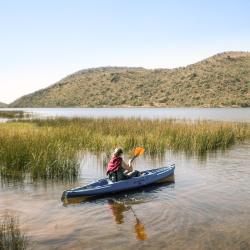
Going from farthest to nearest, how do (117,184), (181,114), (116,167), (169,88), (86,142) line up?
1. (169,88)
2. (181,114)
3. (86,142)
4. (116,167)
5. (117,184)

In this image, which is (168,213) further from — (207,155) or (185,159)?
(207,155)

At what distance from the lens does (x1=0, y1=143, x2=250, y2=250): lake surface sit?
857cm

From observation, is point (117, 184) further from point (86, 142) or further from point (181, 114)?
point (181, 114)

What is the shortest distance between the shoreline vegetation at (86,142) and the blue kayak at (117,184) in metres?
2.28

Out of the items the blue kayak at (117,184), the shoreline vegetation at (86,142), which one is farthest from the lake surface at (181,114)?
the blue kayak at (117,184)

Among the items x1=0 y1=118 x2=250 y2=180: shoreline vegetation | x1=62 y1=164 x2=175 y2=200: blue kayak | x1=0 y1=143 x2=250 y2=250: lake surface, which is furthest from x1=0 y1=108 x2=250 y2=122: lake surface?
x1=0 y1=143 x2=250 y2=250: lake surface

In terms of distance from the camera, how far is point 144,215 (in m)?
10.5

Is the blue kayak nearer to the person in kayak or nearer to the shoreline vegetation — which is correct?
the person in kayak

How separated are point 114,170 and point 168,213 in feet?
9.34

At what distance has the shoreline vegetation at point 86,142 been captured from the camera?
47.7 ft

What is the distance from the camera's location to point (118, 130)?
24.7 meters

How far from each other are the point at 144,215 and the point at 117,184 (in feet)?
7.65

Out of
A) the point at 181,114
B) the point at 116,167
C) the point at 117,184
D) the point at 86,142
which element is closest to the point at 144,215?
the point at 117,184

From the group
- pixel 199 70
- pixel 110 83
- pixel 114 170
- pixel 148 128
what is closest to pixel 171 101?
pixel 199 70
